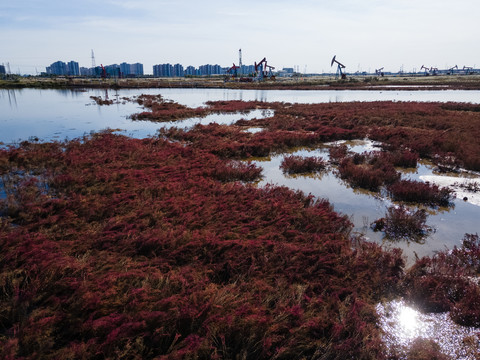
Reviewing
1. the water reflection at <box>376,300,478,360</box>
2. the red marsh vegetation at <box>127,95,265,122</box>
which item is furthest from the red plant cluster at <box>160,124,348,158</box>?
the water reflection at <box>376,300,478,360</box>

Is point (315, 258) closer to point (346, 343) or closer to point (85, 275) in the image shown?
point (346, 343)

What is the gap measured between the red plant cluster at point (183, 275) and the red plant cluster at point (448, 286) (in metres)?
0.39

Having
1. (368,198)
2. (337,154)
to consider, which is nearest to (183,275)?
(368,198)

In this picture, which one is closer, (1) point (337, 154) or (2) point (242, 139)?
(1) point (337, 154)

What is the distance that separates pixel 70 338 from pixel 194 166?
28.4 feet

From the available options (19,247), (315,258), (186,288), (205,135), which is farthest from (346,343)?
(205,135)

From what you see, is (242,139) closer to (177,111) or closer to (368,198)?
(368,198)

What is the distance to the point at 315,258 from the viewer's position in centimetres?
579

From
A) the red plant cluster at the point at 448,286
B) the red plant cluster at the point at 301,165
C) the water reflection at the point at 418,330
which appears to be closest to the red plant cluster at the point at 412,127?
the red plant cluster at the point at 301,165

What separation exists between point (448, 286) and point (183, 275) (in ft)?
16.0

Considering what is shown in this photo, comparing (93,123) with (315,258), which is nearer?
(315,258)

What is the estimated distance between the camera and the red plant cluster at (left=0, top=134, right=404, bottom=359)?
3.71 m

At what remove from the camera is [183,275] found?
504cm

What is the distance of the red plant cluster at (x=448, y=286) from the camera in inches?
182
